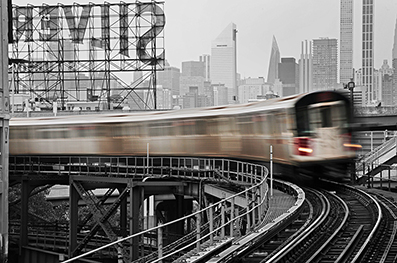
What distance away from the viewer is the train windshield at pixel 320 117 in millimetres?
19156

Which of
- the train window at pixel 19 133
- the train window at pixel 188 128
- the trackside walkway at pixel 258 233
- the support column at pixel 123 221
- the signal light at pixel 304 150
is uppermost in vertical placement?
the train window at pixel 188 128

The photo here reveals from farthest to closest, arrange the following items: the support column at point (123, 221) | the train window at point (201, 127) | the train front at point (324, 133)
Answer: the train window at point (201, 127), the support column at point (123, 221), the train front at point (324, 133)

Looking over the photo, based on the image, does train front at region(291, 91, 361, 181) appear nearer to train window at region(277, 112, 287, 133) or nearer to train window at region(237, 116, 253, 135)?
train window at region(277, 112, 287, 133)

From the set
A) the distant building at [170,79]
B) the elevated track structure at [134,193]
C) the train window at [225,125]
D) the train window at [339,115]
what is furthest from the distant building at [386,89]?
the train window at [339,115]

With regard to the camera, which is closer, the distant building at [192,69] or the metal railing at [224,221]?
the metal railing at [224,221]

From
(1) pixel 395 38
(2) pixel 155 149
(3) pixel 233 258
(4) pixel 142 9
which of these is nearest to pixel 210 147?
(2) pixel 155 149

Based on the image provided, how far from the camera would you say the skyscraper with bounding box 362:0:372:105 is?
156 meters

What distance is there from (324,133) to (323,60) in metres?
98.2

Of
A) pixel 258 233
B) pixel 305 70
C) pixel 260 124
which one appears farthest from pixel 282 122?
pixel 305 70

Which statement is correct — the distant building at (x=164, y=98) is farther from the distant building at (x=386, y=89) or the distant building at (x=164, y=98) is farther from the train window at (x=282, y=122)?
the train window at (x=282, y=122)

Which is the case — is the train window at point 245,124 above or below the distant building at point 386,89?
below

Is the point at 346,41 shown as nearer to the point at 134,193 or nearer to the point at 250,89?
the point at 250,89

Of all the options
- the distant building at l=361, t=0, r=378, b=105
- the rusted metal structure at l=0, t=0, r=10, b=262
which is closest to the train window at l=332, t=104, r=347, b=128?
the rusted metal structure at l=0, t=0, r=10, b=262

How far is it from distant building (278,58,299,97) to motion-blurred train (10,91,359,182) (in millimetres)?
75279
